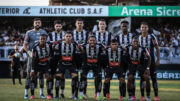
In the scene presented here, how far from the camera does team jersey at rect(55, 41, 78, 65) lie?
483 inches

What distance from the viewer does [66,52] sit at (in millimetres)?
12266

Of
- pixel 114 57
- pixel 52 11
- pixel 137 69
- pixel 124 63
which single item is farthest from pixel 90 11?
pixel 137 69

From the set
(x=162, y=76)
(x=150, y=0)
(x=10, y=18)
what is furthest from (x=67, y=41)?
(x=150, y=0)

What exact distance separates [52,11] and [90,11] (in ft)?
10.9

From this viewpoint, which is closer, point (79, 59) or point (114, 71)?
point (114, 71)

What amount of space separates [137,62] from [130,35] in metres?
1.19

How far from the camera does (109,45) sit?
1317cm

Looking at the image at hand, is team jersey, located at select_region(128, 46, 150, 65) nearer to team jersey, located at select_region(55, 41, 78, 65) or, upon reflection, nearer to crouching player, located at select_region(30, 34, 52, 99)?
team jersey, located at select_region(55, 41, 78, 65)

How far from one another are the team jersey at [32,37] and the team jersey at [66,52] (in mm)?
992

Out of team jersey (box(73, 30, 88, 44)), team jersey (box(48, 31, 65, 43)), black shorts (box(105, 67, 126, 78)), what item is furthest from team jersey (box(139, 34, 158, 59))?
team jersey (box(48, 31, 65, 43))

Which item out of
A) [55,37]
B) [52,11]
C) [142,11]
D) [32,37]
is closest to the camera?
[32,37]

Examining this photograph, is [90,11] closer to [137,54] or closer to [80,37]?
[80,37]

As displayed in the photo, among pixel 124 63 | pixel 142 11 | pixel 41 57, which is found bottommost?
pixel 124 63

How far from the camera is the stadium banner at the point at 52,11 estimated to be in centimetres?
3344
